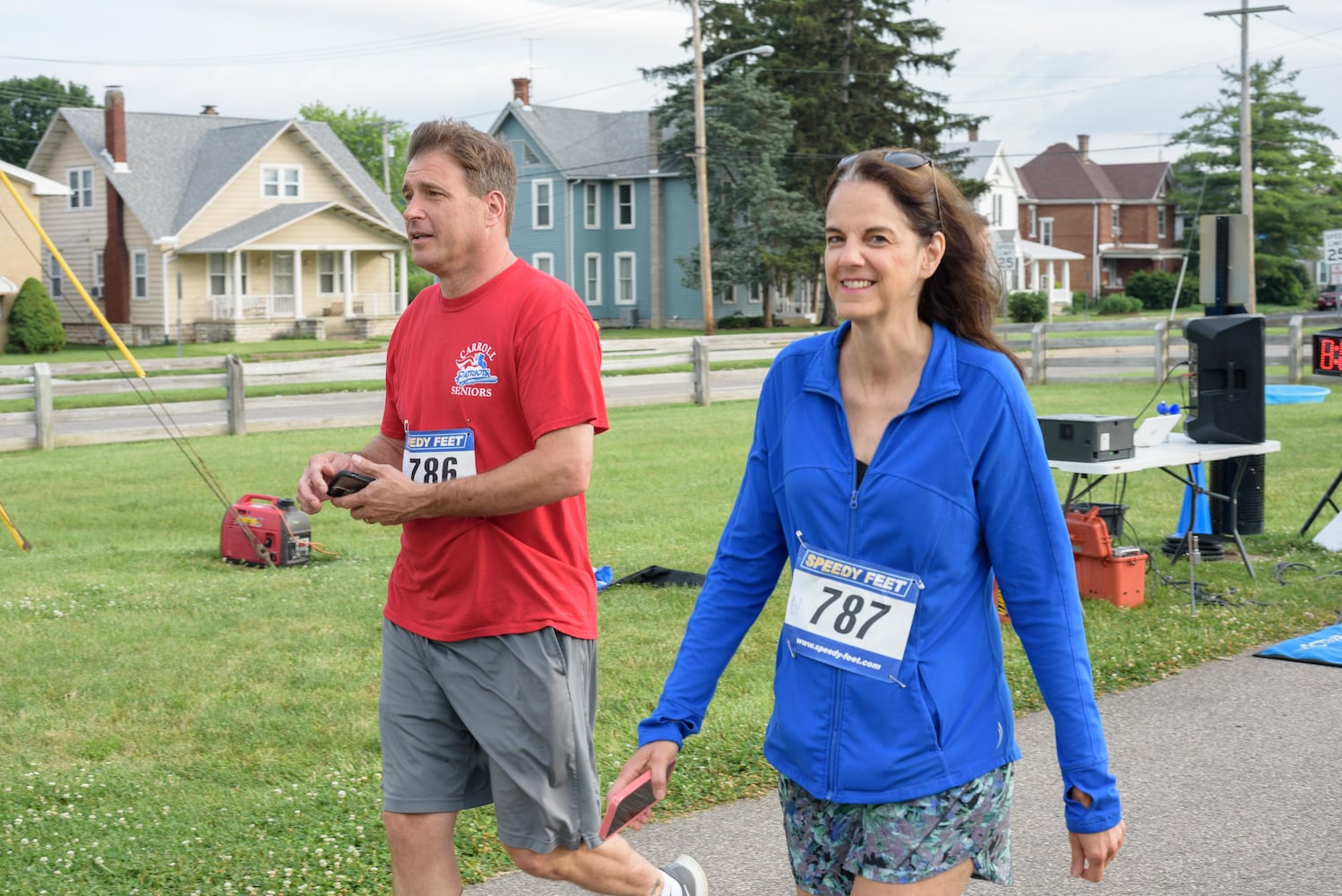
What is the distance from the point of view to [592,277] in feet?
193

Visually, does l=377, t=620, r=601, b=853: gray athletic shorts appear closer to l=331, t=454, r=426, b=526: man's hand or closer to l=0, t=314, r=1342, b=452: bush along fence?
l=331, t=454, r=426, b=526: man's hand

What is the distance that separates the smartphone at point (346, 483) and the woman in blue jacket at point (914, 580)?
1110 millimetres

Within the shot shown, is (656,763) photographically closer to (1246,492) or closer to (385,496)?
(385,496)

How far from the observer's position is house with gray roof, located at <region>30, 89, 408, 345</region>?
162ft

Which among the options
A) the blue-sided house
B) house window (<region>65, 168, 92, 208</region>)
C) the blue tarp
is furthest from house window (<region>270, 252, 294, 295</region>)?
the blue tarp

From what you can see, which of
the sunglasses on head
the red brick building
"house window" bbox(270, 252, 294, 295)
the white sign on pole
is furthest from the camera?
the red brick building

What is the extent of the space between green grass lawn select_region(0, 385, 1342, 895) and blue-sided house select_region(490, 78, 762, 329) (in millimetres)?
42743

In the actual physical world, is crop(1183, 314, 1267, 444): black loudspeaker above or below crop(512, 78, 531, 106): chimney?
below

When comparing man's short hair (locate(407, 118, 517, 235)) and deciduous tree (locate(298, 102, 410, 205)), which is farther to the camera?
deciduous tree (locate(298, 102, 410, 205))

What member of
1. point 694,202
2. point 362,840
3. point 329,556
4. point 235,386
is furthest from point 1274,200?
point 362,840

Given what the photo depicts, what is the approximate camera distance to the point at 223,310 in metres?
49.2

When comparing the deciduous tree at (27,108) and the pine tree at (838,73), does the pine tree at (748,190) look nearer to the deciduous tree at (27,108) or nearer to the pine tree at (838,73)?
the pine tree at (838,73)

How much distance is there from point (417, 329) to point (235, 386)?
17.0 metres

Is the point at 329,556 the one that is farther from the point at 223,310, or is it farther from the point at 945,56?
the point at 945,56
